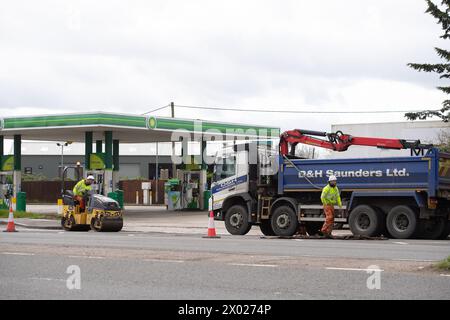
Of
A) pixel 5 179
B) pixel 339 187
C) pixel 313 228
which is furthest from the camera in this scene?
pixel 5 179

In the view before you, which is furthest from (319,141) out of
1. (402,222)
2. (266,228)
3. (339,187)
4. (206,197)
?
(206,197)

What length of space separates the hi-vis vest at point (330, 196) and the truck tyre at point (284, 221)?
2044mm

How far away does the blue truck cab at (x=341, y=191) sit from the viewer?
914 inches

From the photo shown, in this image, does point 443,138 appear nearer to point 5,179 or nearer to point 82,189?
point 82,189

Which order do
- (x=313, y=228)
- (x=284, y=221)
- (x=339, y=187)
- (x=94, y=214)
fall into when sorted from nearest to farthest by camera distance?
1. (x=339, y=187)
2. (x=284, y=221)
3. (x=313, y=228)
4. (x=94, y=214)

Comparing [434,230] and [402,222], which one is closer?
[402,222]

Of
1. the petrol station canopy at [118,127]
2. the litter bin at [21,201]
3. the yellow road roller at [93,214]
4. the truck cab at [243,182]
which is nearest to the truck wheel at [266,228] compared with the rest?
the truck cab at [243,182]

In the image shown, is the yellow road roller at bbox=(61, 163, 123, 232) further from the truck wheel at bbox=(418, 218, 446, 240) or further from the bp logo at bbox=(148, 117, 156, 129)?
the bp logo at bbox=(148, 117, 156, 129)

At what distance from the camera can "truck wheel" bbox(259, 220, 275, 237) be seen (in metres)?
26.6

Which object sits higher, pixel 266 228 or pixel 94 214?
pixel 94 214

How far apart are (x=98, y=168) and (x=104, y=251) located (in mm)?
24093

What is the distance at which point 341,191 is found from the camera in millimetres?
24578

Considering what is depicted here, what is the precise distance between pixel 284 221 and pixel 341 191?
6.65 ft
